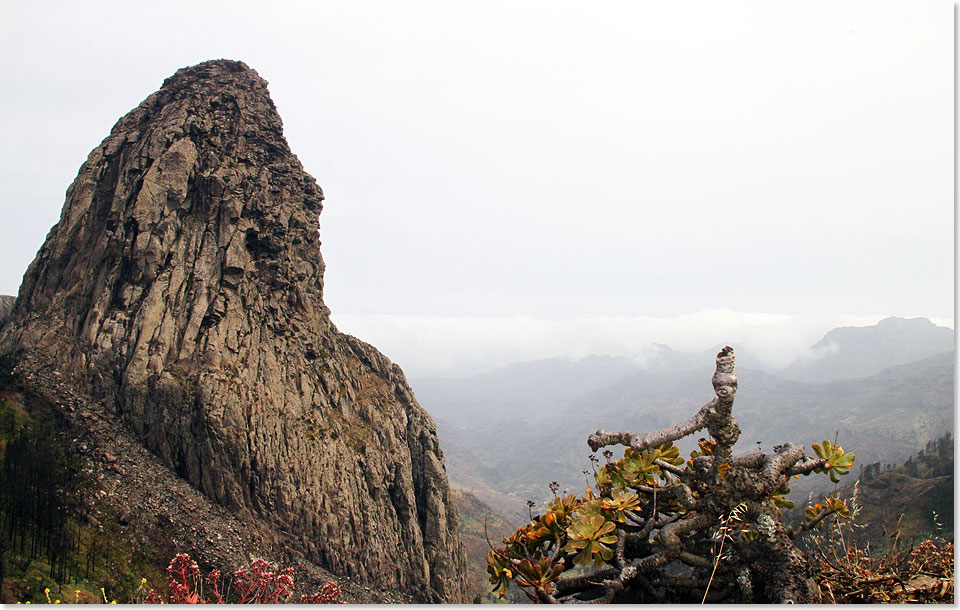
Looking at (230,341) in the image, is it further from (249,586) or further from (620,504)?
(620,504)

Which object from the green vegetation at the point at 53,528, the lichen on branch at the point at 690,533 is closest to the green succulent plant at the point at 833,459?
the lichen on branch at the point at 690,533

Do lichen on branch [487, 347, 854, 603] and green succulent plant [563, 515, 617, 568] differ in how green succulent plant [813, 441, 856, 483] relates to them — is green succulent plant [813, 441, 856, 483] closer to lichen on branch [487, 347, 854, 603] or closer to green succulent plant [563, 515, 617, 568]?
lichen on branch [487, 347, 854, 603]

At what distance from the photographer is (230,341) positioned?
1768 inches

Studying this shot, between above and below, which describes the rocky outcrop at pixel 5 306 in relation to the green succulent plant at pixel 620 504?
above

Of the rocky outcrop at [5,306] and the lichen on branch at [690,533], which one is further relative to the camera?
the rocky outcrop at [5,306]

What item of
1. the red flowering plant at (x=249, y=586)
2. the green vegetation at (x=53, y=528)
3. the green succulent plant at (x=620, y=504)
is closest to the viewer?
the green succulent plant at (x=620, y=504)

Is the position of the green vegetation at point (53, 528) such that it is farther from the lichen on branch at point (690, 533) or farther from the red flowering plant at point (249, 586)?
the lichen on branch at point (690, 533)

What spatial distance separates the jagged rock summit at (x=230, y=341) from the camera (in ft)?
134

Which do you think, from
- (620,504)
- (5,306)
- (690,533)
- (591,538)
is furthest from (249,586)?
(5,306)

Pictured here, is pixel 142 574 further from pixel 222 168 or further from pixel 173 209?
pixel 222 168

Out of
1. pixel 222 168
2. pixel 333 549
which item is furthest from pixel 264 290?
pixel 333 549

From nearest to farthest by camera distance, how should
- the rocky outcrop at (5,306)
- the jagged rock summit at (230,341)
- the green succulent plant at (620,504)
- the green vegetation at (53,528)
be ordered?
the green succulent plant at (620,504), the green vegetation at (53,528), the jagged rock summit at (230,341), the rocky outcrop at (5,306)

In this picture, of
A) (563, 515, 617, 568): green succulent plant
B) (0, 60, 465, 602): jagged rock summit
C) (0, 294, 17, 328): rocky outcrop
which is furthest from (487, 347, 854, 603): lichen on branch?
(0, 294, 17, 328): rocky outcrop

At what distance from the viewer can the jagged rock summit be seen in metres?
40.8
